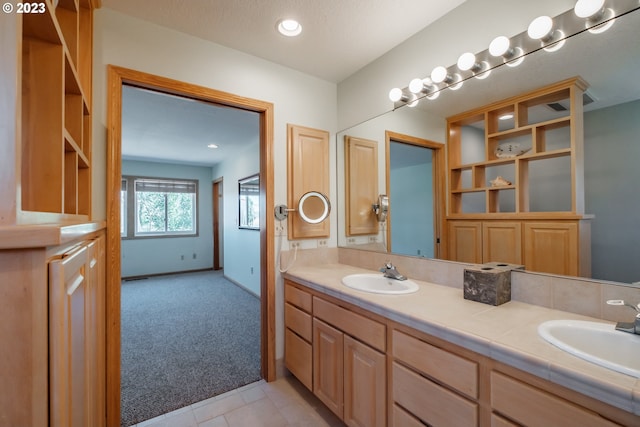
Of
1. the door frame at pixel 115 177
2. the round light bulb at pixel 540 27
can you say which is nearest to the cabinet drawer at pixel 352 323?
the door frame at pixel 115 177

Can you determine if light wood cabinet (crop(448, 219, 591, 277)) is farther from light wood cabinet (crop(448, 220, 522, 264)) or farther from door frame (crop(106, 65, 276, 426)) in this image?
door frame (crop(106, 65, 276, 426))

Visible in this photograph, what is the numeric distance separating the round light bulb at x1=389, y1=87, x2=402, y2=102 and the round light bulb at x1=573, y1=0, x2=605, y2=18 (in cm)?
94

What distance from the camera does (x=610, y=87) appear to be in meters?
1.15

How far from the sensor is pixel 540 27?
1.30 m

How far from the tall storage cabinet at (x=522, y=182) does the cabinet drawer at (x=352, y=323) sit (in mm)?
662

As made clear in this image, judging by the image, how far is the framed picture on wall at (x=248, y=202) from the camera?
15.9 ft

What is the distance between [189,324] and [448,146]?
329 centimetres

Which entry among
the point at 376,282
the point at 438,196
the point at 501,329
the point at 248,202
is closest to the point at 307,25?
the point at 438,196

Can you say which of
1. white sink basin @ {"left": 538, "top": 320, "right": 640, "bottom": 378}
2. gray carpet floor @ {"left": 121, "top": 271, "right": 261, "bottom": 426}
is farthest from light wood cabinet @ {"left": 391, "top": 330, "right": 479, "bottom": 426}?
gray carpet floor @ {"left": 121, "top": 271, "right": 261, "bottom": 426}

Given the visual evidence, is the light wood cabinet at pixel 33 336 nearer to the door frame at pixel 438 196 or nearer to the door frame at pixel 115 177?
the door frame at pixel 115 177

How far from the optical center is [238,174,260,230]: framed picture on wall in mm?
4844

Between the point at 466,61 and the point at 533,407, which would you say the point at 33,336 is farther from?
the point at 466,61

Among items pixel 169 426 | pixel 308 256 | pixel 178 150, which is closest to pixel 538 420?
pixel 308 256

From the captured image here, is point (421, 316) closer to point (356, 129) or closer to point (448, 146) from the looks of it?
point (448, 146)
